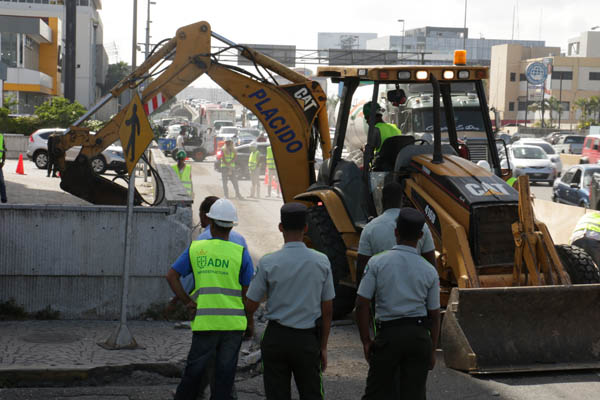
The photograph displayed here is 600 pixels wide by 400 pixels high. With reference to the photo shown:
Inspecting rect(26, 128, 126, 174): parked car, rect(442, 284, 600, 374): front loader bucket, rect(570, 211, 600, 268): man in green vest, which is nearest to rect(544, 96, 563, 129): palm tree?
rect(26, 128, 126, 174): parked car

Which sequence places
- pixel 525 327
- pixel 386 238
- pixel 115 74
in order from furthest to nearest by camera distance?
pixel 115 74 < pixel 525 327 < pixel 386 238

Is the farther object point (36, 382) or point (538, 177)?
point (538, 177)

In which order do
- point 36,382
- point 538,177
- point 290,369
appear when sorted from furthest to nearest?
point 538,177
point 36,382
point 290,369

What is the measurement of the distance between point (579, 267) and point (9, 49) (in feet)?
205

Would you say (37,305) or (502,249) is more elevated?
(502,249)

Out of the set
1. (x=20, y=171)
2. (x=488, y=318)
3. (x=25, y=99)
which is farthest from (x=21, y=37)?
(x=488, y=318)

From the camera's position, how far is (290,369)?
530 cm

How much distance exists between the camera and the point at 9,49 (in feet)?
212

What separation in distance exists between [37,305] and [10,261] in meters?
0.57

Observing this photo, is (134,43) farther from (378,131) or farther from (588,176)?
(378,131)

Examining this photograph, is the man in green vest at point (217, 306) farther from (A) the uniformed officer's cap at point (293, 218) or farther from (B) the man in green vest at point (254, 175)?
(B) the man in green vest at point (254, 175)

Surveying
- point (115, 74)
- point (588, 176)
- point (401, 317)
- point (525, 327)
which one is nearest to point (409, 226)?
point (401, 317)

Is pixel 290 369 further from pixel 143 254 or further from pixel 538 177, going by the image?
pixel 538 177

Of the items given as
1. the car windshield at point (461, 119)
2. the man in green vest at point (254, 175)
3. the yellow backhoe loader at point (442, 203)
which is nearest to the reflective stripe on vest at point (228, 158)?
the man in green vest at point (254, 175)
